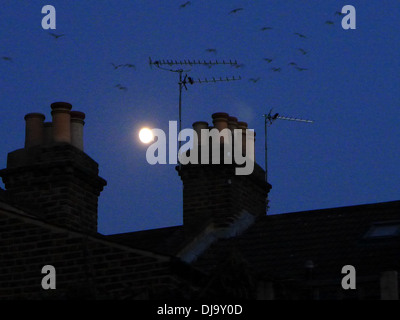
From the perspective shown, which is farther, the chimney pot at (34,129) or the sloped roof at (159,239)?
the chimney pot at (34,129)

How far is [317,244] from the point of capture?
23.5 m

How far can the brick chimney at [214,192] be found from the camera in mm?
25156

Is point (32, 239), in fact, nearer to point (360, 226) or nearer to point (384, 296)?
point (384, 296)

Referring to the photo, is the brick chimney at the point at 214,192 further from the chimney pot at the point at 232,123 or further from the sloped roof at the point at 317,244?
the sloped roof at the point at 317,244

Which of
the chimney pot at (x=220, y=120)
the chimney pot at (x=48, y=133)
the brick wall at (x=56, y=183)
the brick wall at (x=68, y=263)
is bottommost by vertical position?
the brick wall at (x=68, y=263)

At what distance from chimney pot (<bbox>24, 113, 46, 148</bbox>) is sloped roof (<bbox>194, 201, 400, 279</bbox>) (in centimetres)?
431

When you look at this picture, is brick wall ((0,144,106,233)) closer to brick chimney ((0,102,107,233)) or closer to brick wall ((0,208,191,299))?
brick chimney ((0,102,107,233))

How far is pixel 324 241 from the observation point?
23.6 metres

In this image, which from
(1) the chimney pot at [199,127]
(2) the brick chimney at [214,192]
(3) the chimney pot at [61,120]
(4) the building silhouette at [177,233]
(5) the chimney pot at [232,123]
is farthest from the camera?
(5) the chimney pot at [232,123]

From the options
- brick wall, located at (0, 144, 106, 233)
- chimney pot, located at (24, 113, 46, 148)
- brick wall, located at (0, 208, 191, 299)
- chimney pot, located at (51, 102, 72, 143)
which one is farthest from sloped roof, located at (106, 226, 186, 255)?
brick wall, located at (0, 208, 191, 299)

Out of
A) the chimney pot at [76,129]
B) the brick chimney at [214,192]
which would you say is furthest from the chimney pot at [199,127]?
the chimney pot at [76,129]

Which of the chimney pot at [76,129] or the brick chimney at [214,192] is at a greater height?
the chimney pot at [76,129]

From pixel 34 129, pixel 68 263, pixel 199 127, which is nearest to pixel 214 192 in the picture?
pixel 199 127
